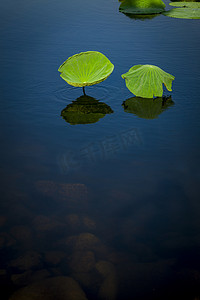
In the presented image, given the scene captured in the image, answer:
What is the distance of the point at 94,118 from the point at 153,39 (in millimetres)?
2058

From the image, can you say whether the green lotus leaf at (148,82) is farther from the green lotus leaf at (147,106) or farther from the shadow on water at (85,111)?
the shadow on water at (85,111)

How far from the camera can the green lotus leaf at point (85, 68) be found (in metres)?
3.17

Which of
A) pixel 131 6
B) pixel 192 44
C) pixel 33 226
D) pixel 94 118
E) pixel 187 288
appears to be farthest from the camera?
pixel 131 6

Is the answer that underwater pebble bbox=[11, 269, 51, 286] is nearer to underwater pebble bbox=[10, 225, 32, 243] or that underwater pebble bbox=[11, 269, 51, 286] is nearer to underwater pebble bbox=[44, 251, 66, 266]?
underwater pebble bbox=[44, 251, 66, 266]

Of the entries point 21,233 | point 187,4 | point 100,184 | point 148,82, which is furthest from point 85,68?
point 187,4

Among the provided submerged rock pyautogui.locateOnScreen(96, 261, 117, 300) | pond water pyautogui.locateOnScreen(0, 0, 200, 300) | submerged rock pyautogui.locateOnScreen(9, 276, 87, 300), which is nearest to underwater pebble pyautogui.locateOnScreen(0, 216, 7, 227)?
pond water pyautogui.locateOnScreen(0, 0, 200, 300)

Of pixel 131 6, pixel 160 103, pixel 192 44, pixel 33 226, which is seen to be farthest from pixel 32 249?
pixel 131 6

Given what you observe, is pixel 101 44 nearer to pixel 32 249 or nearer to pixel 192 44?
pixel 192 44

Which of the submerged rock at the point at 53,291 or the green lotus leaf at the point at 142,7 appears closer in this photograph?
the submerged rock at the point at 53,291

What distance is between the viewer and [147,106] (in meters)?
3.10

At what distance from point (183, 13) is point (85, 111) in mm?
3319

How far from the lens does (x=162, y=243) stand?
1895mm

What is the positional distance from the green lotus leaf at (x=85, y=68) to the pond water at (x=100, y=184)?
0.53ft

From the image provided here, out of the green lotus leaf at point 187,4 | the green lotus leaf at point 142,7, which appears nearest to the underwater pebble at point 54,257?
the green lotus leaf at point 142,7
